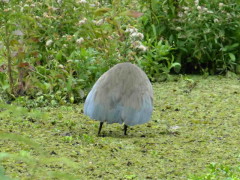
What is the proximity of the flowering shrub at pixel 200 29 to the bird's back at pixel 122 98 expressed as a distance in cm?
243

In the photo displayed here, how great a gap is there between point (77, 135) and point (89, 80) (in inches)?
64.8

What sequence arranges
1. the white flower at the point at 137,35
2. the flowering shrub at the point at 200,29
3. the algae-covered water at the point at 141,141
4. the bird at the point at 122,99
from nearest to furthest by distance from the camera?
the algae-covered water at the point at 141,141 → the bird at the point at 122,99 → the white flower at the point at 137,35 → the flowering shrub at the point at 200,29

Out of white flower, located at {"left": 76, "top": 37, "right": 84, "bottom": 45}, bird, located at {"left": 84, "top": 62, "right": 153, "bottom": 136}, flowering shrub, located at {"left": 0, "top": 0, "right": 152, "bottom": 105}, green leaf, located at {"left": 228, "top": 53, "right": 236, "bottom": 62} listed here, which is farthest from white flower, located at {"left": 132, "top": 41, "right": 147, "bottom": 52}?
green leaf, located at {"left": 228, "top": 53, "right": 236, "bottom": 62}

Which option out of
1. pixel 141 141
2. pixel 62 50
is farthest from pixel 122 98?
pixel 62 50

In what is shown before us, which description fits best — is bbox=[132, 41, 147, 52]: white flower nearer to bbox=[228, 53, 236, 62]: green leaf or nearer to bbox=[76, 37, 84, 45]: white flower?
bbox=[76, 37, 84, 45]: white flower

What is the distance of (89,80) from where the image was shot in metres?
6.08

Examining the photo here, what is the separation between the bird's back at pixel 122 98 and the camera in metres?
4.22

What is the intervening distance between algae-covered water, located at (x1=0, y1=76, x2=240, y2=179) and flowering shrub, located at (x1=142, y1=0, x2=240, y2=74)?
89cm

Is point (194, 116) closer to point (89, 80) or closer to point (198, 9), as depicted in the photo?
point (89, 80)

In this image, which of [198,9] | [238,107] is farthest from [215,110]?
[198,9]

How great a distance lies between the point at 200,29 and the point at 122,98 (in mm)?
2879

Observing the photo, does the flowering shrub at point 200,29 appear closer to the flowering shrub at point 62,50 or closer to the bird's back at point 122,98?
the flowering shrub at point 62,50

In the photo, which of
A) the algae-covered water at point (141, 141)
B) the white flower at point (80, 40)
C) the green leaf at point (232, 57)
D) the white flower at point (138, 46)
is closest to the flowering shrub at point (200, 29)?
the green leaf at point (232, 57)

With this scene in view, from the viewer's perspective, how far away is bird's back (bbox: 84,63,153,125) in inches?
166
